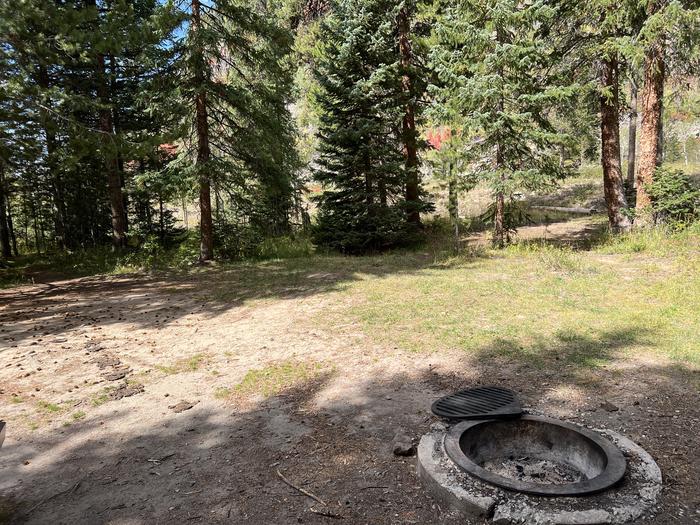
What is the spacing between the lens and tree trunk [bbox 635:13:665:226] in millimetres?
11172

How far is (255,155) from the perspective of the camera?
43.6 feet

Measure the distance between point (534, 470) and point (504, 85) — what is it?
10284 millimetres

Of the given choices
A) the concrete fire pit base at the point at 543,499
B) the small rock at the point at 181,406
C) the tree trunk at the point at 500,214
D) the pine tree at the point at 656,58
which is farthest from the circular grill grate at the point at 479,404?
the pine tree at the point at 656,58

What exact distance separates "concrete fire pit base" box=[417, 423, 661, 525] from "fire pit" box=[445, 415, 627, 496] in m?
0.08

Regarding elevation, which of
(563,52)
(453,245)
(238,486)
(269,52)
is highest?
(269,52)

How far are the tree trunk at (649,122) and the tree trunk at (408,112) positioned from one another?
21.4 ft

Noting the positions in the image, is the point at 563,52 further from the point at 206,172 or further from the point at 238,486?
the point at 238,486

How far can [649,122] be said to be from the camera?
38.3ft

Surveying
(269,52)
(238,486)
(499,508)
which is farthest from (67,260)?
(499,508)

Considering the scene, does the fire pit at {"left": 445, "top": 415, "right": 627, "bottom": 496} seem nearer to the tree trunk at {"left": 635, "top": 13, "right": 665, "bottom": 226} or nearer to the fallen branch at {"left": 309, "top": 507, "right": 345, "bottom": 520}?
the fallen branch at {"left": 309, "top": 507, "right": 345, "bottom": 520}

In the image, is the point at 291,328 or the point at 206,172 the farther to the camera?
the point at 206,172

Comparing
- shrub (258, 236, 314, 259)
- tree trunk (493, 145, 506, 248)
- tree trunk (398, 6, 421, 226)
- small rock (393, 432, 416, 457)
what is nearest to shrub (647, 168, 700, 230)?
tree trunk (493, 145, 506, 248)

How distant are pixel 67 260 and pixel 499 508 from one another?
1699 cm

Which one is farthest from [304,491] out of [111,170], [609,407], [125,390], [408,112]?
[408,112]
